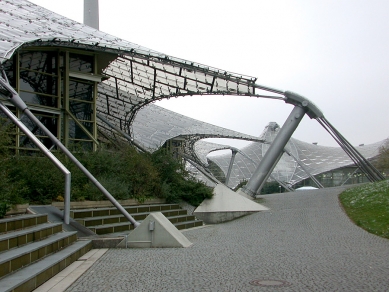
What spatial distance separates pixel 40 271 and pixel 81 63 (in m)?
19.2

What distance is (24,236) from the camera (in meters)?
7.74

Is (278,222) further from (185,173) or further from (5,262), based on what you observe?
(5,262)

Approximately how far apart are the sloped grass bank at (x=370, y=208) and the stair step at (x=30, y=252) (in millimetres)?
9022

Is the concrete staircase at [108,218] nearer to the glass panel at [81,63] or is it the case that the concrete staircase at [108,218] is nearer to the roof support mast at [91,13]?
the glass panel at [81,63]

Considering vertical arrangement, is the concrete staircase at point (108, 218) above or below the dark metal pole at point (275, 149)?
below

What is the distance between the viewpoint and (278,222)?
700 inches

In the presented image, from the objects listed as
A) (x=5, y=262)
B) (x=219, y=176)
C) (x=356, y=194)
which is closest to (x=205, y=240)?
(x=5, y=262)

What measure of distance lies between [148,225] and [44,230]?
2984 mm

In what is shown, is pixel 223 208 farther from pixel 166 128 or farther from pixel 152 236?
pixel 166 128

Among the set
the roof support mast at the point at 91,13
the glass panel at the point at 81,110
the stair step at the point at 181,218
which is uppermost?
the roof support mast at the point at 91,13

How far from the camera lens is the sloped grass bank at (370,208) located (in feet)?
49.1

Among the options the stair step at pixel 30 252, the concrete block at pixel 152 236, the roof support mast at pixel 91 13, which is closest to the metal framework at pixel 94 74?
the concrete block at pixel 152 236

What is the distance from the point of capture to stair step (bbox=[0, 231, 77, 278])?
20.0ft

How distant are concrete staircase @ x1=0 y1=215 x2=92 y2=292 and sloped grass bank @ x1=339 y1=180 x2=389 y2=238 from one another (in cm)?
895
